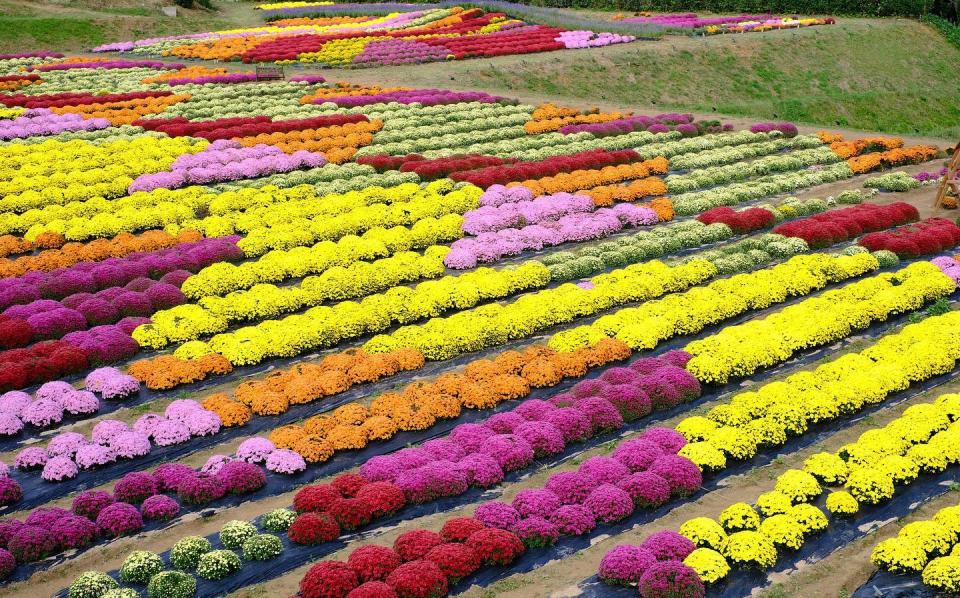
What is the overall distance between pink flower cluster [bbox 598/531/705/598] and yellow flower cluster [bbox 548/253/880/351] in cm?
883

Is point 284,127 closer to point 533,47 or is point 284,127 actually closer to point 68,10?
point 533,47

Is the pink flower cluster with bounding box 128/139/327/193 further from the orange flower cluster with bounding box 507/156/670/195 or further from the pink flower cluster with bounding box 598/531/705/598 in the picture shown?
the pink flower cluster with bounding box 598/531/705/598

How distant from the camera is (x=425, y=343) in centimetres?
2472

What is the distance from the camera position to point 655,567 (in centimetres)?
1517

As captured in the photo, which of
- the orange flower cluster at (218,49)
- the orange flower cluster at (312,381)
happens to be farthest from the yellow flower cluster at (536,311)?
the orange flower cluster at (218,49)

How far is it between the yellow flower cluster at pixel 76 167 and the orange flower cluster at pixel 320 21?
4134 cm

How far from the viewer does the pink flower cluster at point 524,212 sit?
110ft

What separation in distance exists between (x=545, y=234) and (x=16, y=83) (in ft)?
119

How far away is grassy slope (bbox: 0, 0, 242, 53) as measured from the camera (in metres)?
70.9

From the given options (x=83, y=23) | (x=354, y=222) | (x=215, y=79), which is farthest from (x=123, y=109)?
(x=83, y=23)

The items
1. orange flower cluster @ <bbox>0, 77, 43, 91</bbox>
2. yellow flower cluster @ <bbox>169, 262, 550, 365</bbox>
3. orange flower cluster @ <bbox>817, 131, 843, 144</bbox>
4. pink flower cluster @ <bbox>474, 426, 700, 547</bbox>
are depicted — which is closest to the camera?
pink flower cluster @ <bbox>474, 426, 700, 547</bbox>

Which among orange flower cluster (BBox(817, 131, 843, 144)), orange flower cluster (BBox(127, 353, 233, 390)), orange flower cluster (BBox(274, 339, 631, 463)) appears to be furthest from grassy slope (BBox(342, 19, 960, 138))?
orange flower cluster (BBox(127, 353, 233, 390))

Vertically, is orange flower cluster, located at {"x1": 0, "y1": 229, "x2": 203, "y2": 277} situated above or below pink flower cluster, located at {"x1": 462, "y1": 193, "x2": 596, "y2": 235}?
below

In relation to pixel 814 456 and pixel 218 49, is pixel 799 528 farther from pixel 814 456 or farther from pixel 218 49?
pixel 218 49
